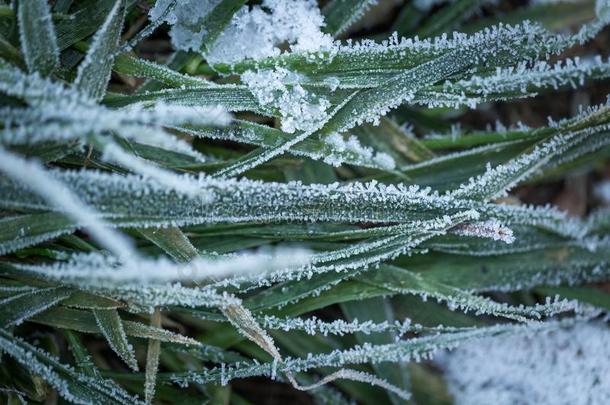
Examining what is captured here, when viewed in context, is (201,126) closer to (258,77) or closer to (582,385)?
(258,77)

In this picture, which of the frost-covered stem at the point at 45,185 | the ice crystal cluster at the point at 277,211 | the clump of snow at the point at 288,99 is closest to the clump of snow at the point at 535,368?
the ice crystal cluster at the point at 277,211

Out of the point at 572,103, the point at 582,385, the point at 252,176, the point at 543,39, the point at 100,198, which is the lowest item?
the point at 582,385

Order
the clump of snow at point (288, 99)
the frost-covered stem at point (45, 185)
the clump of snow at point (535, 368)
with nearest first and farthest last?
1. the frost-covered stem at point (45, 185)
2. the clump of snow at point (288, 99)
3. the clump of snow at point (535, 368)

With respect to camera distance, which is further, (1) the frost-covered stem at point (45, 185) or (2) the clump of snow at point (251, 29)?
(2) the clump of snow at point (251, 29)

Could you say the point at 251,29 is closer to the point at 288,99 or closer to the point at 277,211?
the point at 288,99

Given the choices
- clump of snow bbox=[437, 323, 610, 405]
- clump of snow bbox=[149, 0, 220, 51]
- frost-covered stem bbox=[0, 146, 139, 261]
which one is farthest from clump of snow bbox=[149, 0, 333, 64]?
clump of snow bbox=[437, 323, 610, 405]

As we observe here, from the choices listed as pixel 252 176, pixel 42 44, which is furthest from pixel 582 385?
pixel 42 44

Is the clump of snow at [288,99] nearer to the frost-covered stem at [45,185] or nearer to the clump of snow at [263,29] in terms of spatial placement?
the clump of snow at [263,29]

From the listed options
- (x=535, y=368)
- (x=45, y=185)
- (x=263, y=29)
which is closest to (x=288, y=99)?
(x=263, y=29)
